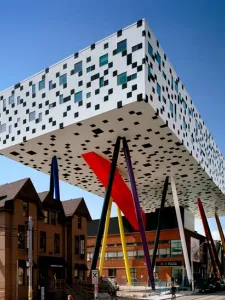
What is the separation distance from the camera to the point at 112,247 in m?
87.5

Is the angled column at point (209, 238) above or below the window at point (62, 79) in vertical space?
below

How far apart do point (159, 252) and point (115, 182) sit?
29494 mm

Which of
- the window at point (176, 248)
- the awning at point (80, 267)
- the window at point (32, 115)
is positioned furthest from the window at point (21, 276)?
the window at point (176, 248)

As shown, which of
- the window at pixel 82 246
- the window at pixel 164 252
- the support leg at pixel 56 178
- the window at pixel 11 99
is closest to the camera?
the window at pixel 82 246

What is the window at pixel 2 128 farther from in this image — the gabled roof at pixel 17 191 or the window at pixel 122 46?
the window at pixel 122 46

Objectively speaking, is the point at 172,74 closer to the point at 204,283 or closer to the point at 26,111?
the point at 26,111

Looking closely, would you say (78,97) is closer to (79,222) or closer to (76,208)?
(76,208)

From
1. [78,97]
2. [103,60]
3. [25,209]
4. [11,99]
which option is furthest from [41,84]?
[25,209]

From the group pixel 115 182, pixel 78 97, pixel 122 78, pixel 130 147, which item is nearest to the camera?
pixel 122 78

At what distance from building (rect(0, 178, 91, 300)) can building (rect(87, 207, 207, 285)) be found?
30880 millimetres

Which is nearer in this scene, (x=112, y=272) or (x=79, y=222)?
(x=79, y=222)

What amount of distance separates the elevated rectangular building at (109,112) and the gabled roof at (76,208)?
763cm

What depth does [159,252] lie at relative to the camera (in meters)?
82.0

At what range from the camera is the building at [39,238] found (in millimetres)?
37594
